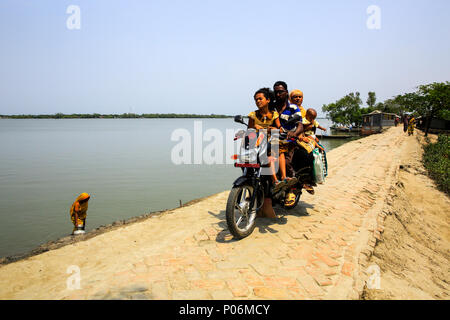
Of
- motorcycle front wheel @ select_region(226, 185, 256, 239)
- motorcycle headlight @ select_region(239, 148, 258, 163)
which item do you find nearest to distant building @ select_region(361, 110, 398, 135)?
motorcycle front wheel @ select_region(226, 185, 256, 239)

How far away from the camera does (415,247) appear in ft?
Result: 16.0

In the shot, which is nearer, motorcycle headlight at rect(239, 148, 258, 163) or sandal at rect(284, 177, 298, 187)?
motorcycle headlight at rect(239, 148, 258, 163)

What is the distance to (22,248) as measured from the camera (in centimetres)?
A: 782

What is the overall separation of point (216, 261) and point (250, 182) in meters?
1.28

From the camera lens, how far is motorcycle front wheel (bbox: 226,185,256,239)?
11.8 ft

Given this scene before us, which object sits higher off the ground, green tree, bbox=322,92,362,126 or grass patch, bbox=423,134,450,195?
green tree, bbox=322,92,362,126

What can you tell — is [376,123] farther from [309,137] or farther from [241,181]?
[241,181]

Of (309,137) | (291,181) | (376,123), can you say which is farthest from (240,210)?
(376,123)

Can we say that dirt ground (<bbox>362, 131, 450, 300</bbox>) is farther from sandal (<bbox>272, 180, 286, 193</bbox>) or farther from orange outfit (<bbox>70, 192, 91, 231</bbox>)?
orange outfit (<bbox>70, 192, 91, 231</bbox>)

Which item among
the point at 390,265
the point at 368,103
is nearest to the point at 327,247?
the point at 390,265

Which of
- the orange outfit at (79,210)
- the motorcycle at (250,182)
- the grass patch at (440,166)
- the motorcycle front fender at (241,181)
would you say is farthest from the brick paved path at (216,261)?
the grass patch at (440,166)

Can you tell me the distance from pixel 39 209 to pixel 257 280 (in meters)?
12.4

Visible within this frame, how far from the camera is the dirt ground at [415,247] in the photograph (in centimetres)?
311
